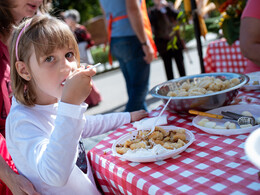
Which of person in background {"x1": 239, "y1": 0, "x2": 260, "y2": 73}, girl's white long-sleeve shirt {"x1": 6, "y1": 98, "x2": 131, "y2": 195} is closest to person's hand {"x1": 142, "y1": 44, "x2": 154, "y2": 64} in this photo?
person in background {"x1": 239, "y1": 0, "x2": 260, "y2": 73}

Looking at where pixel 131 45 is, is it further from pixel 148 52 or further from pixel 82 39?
pixel 82 39

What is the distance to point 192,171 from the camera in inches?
37.6

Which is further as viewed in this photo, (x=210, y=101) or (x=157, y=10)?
(x=157, y=10)

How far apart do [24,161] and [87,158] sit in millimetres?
296

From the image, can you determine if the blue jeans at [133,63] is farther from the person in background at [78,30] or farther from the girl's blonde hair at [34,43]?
the person in background at [78,30]

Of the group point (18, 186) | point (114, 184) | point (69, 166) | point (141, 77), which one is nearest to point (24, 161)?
point (18, 186)

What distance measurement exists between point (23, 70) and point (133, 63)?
1.78 m

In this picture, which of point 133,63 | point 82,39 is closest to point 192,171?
point 133,63

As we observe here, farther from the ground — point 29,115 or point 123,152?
point 29,115

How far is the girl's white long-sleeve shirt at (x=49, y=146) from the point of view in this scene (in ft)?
3.43

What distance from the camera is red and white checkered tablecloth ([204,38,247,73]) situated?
3703 millimetres

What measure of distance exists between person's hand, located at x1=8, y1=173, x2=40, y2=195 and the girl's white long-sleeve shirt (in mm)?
32

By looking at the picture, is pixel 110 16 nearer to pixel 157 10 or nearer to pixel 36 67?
pixel 36 67

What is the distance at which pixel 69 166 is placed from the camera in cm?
107
